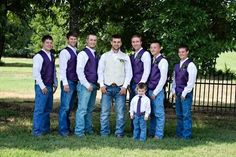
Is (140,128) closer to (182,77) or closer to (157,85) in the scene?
(157,85)

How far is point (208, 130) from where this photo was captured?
A: 36.3 feet

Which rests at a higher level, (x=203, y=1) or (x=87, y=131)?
(x=203, y=1)

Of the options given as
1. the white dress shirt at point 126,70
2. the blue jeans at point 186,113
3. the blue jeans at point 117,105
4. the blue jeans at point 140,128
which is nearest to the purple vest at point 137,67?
the white dress shirt at point 126,70

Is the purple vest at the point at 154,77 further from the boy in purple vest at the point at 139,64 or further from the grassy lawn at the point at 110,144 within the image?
the grassy lawn at the point at 110,144

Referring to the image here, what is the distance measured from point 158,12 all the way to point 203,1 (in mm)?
1157

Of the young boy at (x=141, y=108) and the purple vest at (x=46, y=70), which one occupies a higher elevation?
the purple vest at (x=46, y=70)

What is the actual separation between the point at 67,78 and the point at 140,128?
66.0 inches

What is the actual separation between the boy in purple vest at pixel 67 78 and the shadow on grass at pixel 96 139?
1.00 ft

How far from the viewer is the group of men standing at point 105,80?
9195mm

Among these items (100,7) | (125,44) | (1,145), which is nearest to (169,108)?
(125,44)

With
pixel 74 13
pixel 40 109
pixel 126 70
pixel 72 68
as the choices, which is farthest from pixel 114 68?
pixel 74 13

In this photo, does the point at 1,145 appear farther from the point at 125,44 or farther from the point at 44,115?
the point at 125,44

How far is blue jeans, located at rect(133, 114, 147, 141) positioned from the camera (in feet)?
29.8

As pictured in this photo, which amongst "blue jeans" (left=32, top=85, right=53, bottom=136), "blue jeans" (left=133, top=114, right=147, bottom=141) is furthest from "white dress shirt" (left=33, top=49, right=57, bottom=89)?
"blue jeans" (left=133, top=114, right=147, bottom=141)
